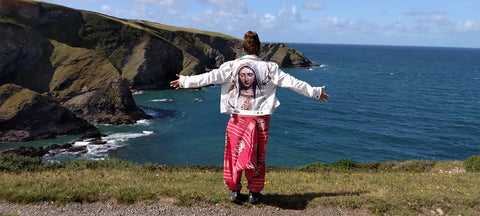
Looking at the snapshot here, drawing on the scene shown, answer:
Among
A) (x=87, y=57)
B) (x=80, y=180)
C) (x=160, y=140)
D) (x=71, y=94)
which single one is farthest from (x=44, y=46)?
(x=80, y=180)

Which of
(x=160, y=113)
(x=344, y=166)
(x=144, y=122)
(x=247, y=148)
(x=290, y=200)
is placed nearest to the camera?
(x=247, y=148)

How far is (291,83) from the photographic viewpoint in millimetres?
7543

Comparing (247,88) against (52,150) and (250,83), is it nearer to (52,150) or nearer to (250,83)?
(250,83)

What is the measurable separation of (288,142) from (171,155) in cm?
1515

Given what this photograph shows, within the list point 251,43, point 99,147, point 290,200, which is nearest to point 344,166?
A: point 290,200

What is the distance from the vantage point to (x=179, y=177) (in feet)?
37.0

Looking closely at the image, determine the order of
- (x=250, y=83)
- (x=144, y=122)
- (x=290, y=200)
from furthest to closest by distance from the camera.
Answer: (x=144, y=122)
(x=290, y=200)
(x=250, y=83)

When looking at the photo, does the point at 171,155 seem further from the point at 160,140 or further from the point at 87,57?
the point at 87,57

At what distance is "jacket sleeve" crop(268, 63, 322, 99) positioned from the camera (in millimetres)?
7441

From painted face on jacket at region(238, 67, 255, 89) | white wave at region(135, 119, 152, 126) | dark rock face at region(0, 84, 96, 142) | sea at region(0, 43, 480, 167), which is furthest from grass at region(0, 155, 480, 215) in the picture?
white wave at region(135, 119, 152, 126)

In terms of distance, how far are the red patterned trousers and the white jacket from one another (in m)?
0.21

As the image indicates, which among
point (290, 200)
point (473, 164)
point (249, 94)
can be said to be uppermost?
point (249, 94)

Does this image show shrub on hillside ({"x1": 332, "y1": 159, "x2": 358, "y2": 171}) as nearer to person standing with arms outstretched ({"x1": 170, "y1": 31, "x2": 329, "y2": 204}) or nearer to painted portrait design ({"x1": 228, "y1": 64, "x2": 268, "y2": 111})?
person standing with arms outstretched ({"x1": 170, "y1": 31, "x2": 329, "y2": 204})

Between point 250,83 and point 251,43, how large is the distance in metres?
0.86
